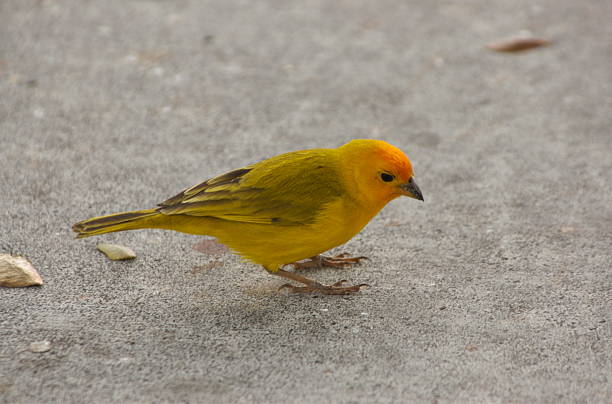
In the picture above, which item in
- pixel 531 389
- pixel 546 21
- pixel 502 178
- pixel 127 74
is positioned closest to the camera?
pixel 531 389

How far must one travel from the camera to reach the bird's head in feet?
11.5

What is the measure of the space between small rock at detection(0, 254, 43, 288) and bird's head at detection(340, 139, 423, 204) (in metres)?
1.67

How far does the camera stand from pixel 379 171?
350cm

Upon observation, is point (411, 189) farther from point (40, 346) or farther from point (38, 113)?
point (38, 113)

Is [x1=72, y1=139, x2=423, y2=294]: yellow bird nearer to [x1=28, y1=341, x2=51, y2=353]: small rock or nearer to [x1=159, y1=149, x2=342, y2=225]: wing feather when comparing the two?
[x1=159, y1=149, x2=342, y2=225]: wing feather

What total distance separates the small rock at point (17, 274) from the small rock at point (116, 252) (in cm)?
39

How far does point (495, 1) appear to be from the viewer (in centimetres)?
727

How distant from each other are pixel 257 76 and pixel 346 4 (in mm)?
1715

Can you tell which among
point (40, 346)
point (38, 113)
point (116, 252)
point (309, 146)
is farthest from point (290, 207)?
point (38, 113)

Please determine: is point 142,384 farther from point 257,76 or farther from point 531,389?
point 257,76

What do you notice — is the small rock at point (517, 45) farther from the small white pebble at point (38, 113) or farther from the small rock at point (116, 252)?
the small rock at point (116, 252)

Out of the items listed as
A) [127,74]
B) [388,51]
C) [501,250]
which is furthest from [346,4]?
[501,250]

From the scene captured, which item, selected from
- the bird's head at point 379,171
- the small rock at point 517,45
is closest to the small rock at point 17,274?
Answer: the bird's head at point 379,171

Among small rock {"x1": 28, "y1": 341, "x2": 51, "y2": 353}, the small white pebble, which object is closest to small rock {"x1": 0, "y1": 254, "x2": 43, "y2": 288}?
small rock {"x1": 28, "y1": 341, "x2": 51, "y2": 353}
